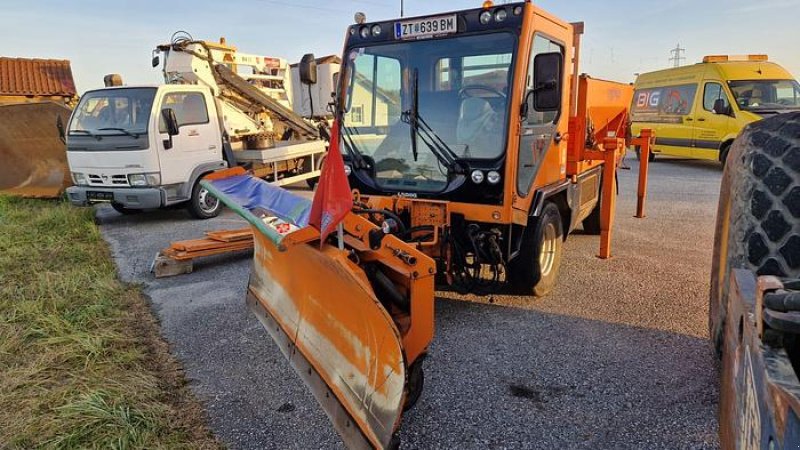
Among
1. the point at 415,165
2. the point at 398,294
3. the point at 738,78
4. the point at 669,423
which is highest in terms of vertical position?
the point at 738,78

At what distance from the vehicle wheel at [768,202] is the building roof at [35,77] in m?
18.3

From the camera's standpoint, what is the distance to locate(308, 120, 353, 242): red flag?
8.51 ft

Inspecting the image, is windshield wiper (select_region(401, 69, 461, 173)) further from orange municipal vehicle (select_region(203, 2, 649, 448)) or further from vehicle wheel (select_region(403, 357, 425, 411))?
vehicle wheel (select_region(403, 357, 425, 411))

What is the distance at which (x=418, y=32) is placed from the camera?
3.84m

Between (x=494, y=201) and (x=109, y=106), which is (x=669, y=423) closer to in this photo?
(x=494, y=201)

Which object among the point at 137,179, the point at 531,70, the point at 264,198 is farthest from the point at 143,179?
the point at 531,70

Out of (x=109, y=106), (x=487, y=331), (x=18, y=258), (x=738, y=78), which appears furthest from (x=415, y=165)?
(x=738, y=78)

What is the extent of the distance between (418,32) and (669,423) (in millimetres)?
2988

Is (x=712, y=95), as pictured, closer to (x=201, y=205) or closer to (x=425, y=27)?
(x=425, y=27)

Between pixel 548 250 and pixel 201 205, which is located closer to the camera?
pixel 548 250

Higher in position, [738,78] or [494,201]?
[738,78]

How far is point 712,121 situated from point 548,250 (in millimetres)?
9380

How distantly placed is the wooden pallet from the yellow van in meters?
8.18

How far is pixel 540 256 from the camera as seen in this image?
13.8 ft
